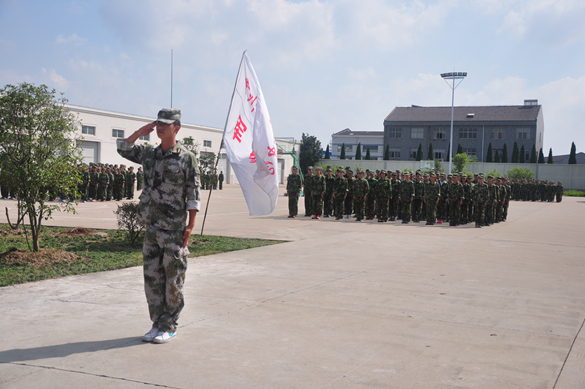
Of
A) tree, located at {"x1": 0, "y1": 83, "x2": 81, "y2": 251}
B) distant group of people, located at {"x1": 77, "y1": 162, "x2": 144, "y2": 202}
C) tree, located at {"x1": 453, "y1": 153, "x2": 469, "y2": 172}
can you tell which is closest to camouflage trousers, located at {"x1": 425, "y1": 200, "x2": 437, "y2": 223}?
tree, located at {"x1": 0, "y1": 83, "x2": 81, "y2": 251}

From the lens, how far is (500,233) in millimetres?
16047

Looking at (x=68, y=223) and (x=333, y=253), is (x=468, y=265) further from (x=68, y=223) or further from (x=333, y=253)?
(x=68, y=223)

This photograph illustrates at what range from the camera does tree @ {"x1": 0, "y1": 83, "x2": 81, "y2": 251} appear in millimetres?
8141

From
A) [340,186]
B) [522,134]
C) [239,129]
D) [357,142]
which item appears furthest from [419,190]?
[357,142]

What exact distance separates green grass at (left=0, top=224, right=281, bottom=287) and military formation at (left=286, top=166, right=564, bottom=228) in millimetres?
8170

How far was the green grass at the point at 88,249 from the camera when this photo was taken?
768 centimetres

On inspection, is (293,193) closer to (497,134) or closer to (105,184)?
(105,184)

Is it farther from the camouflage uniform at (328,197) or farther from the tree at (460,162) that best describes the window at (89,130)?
the tree at (460,162)

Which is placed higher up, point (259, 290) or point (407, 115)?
point (407, 115)

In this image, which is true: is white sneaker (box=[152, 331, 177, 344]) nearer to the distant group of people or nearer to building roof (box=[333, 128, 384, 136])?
the distant group of people

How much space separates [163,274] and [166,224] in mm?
461

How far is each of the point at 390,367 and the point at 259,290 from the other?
298cm

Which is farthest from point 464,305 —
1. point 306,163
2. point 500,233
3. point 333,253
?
point 306,163

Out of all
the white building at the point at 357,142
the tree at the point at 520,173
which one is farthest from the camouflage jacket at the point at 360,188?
the white building at the point at 357,142
